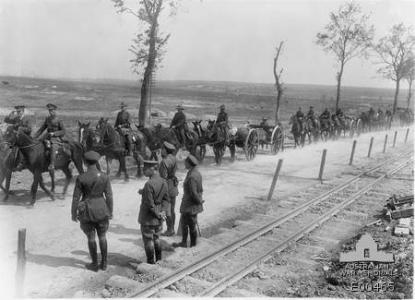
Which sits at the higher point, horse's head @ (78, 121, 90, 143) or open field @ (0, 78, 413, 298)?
horse's head @ (78, 121, 90, 143)

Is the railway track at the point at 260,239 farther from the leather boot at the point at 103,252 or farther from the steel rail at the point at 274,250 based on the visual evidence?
the leather boot at the point at 103,252

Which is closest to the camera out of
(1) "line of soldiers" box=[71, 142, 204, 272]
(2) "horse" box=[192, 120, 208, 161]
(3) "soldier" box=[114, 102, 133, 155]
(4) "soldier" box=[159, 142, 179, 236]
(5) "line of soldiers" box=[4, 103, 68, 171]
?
(1) "line of soldiers" box=[71, 142, 204, 272]

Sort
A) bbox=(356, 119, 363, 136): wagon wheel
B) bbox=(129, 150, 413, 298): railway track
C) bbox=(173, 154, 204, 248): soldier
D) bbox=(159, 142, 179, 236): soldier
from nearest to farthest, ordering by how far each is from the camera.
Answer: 1. bbox=(129, 150, 413, 298): railway track
2. bbox=(173, 154, 204, 248): soldier
3. bbox=(159, 142, 179, 236): soldier
4. bbox=(356, 119, 363, 136): wagon wheel

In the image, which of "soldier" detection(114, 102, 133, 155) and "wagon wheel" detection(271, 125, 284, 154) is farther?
"wagon wheel" detection(271, 125, 284, 154)

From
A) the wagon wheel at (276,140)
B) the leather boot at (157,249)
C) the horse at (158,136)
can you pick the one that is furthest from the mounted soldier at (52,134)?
the wagon wheel at (276,140)

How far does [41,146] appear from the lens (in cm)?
1149

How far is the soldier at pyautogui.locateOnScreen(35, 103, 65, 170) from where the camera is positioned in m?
11.5

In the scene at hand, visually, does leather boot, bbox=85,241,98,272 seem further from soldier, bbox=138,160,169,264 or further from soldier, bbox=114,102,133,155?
soldier, bbox=114,102,133,155

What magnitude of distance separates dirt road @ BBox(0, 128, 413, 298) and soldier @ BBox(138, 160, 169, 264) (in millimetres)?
578

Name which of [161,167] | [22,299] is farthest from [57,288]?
[161,167]

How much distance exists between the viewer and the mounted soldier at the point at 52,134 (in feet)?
37.9

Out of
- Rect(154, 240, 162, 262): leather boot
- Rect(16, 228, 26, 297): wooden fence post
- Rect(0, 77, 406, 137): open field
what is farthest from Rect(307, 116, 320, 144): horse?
Rect(16, 228, 26, 297): wooden fence post

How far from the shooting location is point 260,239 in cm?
931

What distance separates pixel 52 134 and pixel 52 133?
1.2 inches
